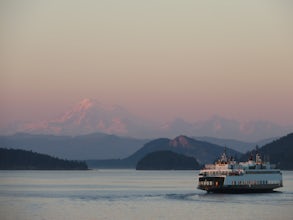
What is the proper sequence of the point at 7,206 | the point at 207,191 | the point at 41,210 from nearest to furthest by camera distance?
1. the point at 41,210
2. the point at 7,206
3. the point at 207,191

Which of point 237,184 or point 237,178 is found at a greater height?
point 237,178

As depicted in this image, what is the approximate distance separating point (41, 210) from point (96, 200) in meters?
23.8

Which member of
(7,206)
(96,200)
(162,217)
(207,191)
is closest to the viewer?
(162,217)

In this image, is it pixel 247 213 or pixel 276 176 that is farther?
pixel 276 176

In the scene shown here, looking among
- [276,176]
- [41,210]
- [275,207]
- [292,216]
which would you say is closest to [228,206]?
[275,207]

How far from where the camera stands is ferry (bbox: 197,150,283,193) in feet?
456

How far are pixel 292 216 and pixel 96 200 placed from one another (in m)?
41.3

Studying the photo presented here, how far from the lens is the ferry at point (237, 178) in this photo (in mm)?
139125

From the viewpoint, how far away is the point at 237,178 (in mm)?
140000

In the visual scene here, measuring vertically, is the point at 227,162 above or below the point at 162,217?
above

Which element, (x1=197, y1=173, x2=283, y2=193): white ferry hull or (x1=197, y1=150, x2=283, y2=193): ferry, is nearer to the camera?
(x1=197, y1=173, x2=283, y2=193): white ferry hull

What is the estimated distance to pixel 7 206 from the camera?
381ft

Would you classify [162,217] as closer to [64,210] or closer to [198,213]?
[198,213]

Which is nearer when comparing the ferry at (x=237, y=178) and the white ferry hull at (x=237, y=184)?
the white ferry hull at (x=237, y=184)
